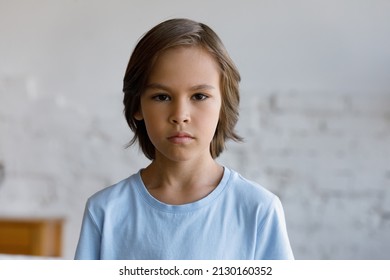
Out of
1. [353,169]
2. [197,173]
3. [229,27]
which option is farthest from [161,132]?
[353,169]

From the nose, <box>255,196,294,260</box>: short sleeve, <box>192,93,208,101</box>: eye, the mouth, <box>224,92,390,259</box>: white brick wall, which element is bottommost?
<box>255,196,294,260</box>: short sleeve

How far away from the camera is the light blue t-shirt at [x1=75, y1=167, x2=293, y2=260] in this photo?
0.83 m

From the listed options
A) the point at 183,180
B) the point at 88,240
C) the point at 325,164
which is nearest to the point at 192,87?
the point at 183,180

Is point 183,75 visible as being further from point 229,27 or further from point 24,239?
point 24,239

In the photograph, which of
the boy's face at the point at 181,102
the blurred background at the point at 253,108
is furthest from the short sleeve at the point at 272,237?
the blurred background at the point at 253,108

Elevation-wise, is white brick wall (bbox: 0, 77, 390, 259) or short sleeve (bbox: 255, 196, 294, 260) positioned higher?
white brick wall (bbox: 0, 77, 390, 259)

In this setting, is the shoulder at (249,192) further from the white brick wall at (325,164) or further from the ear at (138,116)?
the white brick wall at (325,164)

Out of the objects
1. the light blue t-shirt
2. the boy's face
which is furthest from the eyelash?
the light blue t-shirt

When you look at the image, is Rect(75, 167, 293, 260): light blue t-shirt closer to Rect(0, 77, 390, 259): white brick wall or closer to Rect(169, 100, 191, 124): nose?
Rect(169, 100, 191, 124): nose

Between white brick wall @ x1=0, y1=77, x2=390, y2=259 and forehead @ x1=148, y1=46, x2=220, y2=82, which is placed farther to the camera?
white brick wall @ x1=0, y1=77, x2=390, y2=259

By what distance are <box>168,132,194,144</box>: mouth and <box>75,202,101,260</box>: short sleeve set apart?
14 cm

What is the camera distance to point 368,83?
1792mm

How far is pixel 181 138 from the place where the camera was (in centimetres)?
86

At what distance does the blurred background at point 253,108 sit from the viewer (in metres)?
1.77
